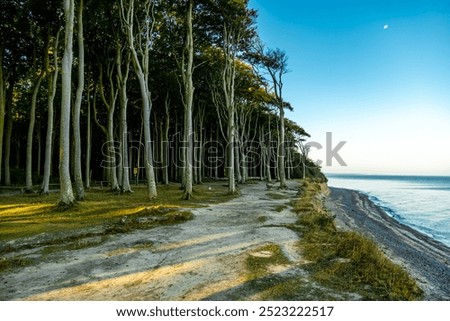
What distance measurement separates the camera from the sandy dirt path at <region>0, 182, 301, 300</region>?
534cm

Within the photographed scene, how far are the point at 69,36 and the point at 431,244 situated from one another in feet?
69.1

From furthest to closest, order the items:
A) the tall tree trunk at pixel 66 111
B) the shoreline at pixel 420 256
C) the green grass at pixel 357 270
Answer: the tall tree trunk at pixel 66 111, the shoreline at pixel 420 256, the green grass at pixel 357 270

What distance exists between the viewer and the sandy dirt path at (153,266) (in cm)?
534

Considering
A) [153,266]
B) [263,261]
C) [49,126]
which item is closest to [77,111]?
[49,126]

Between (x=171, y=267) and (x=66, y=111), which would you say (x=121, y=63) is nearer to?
(x=66, y=111)

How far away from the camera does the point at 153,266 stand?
261 inches

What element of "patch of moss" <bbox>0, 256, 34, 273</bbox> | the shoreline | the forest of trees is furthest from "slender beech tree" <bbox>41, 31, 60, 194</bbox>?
the shoreline

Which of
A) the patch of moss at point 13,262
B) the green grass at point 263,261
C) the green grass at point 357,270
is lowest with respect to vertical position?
the green grass at point 357,270

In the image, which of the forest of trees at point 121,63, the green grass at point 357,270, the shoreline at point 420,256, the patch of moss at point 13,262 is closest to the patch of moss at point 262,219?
the green grass at point 357,270

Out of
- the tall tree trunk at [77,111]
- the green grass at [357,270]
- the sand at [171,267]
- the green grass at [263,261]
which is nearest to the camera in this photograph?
the sand at [171,267]

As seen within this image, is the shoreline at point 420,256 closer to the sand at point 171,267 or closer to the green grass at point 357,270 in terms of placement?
the sand at point 171,267

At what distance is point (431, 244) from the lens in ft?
55.2

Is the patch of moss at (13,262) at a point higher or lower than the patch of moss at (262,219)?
higher
